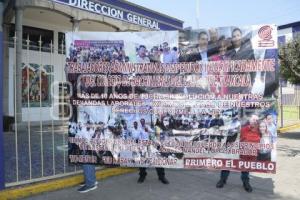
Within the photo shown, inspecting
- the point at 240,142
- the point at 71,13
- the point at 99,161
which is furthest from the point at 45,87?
the point at 240,142

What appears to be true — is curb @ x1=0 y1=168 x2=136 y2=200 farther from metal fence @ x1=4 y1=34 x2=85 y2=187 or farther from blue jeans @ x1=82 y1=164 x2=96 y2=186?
blue jeans @ x1=82 y1=164 x2=96 y2=186

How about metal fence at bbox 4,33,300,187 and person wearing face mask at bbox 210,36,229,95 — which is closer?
person wearing face mask at bbox 210,36,229,95

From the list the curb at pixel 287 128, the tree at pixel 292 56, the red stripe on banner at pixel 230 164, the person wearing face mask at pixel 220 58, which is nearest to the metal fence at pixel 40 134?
the red stripe on banner at pixel 230 164

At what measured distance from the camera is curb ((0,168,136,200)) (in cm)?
618

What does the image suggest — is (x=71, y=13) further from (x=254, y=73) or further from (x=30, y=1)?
(x=254, y=73)

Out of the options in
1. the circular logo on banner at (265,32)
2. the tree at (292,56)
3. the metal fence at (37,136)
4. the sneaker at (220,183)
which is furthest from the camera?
the tree at (292,56)

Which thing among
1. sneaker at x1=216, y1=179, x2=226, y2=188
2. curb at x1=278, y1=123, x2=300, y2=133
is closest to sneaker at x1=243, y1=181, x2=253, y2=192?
sneaker at x1=216, y1=179, x2=226, y2=188

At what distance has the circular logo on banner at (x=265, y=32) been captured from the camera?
5.79m

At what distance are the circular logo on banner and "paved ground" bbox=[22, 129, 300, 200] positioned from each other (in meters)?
2.49

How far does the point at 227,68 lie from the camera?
597 centimetres

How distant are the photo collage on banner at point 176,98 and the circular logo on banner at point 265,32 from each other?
0.01 m

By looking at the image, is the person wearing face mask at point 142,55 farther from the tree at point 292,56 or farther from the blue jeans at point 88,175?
the tree at point 292,56

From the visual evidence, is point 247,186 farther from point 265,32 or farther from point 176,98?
point 265,32

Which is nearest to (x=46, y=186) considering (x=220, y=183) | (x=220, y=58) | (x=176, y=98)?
(x=176, y=98)
